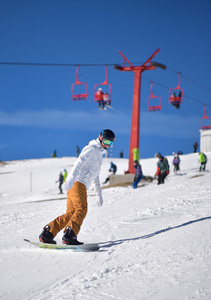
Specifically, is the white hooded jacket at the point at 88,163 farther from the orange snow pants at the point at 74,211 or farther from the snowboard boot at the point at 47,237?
the snowboard boot at the point at 47,237

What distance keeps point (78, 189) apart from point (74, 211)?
318 millimetres

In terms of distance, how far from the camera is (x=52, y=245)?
381cm

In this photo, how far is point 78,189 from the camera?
402cm

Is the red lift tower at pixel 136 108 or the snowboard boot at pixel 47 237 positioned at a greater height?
the red lift tower at pixel 136 108

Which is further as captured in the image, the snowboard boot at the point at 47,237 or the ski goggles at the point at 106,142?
the ski goggles at the point at 106,142

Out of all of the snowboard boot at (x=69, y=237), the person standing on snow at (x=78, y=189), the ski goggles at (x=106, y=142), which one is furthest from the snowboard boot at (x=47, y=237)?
the ski goggles at (x=106, y=142)

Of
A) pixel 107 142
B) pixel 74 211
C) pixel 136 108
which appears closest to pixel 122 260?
pixel 74 211

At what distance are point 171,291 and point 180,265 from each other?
595 mm

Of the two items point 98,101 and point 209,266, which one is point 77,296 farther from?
point 98,101

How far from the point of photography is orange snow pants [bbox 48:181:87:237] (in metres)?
3.86

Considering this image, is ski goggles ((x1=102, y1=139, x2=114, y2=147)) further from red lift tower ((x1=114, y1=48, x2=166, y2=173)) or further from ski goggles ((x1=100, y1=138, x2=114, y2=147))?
red lift tower ((x1=114, y1=48, x2=166, y2=173))

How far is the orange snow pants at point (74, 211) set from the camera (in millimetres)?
3855

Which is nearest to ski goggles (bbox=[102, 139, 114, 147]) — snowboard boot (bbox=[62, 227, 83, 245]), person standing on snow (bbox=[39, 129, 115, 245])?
person standing on snow (bbox=[39, 129, 115, 245])

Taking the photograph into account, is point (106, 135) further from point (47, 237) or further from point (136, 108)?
point (136, 108)
